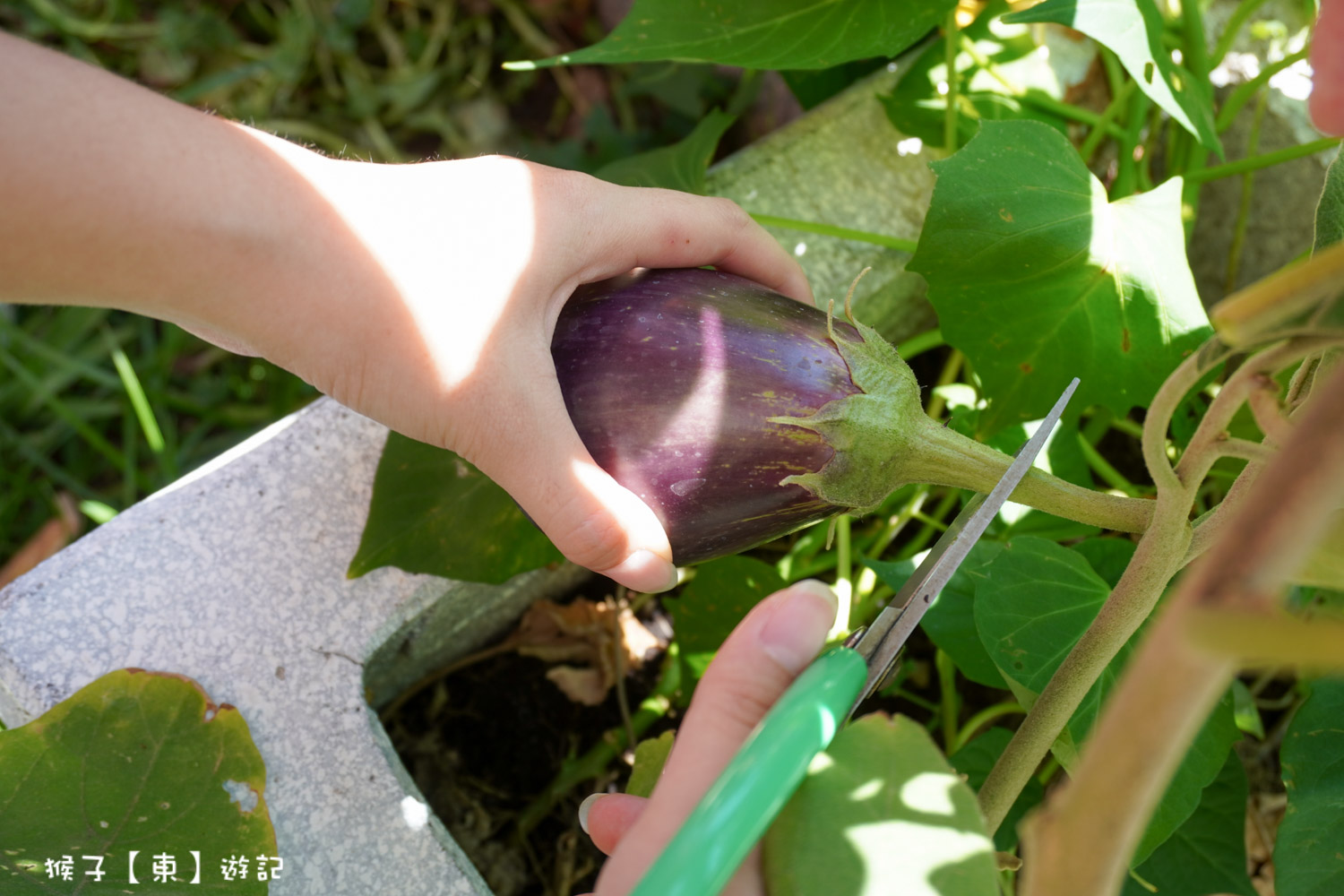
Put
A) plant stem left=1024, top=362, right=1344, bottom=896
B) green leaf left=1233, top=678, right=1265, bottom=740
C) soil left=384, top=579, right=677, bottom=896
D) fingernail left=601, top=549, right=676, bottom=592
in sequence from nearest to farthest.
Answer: plant stem left=1024, top=362, right=1344, bottom=896
fingernail left=601, top=549, right=676, bottom=592
green leaf left=1233, top=678, right=1265, bottom=740
soil left=384, top=579, right=677, bottom=896

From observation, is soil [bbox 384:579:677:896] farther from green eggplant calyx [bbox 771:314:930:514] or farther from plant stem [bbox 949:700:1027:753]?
green eggplant calyx [bbox 771:314:930:514]

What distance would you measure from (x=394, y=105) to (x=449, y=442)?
1.00 metres

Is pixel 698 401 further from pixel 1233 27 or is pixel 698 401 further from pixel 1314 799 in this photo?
pixel 1233 27

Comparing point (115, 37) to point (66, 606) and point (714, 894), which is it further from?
point (714, 894)

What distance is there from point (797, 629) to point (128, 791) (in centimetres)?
49

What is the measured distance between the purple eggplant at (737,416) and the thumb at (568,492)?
0.08 ft

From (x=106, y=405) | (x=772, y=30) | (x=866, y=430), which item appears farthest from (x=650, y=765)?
(x=106, y=405)

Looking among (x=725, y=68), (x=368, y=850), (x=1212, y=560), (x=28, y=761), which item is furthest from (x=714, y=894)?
(x=725, y=68)

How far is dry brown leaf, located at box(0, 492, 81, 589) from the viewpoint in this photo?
1.17 meters

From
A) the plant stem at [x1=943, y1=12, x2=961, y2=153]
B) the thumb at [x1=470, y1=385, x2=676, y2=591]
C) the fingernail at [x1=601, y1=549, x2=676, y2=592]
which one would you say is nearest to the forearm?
the thumb at [x1=470, y1=385, x2=676, y2=591]

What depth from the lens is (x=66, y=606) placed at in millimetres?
752

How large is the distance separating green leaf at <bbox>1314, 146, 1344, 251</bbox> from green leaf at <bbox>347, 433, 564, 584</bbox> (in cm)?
57

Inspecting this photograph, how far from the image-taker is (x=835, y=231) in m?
0.90

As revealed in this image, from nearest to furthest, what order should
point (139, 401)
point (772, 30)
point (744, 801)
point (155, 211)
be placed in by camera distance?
point (744, 801)
point (155, 211)
point (772, 30)
point (139, 401)
